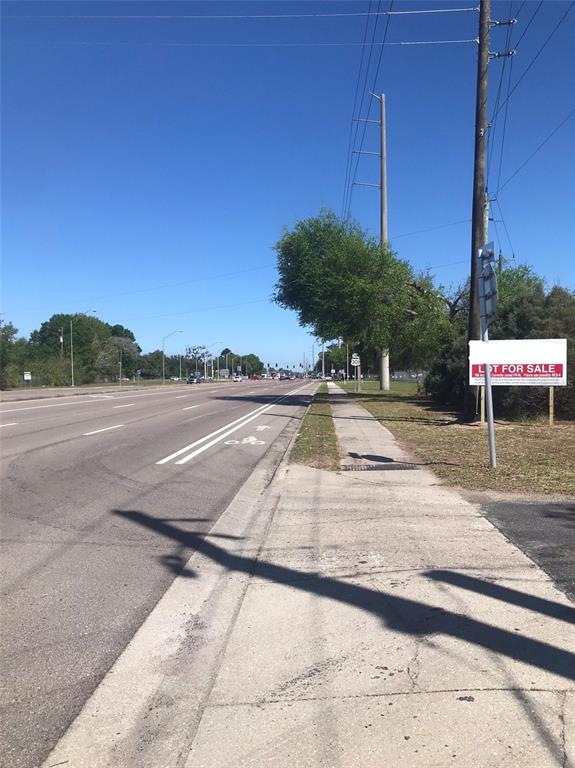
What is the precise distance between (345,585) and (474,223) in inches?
556

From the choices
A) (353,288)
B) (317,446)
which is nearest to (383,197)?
(353,288)

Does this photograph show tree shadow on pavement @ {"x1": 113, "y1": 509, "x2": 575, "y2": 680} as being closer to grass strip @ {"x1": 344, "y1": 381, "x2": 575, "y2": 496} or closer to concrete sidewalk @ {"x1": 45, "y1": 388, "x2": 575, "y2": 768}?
concrete sidewalk @ {"x1": 45, "y1": 388, "x2": 575, "y2": 768}

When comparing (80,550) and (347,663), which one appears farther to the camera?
(80,550)

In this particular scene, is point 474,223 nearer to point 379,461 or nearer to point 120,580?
point 379,461

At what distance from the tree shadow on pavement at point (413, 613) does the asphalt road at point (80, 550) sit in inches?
28.2

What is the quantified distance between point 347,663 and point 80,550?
3.37m

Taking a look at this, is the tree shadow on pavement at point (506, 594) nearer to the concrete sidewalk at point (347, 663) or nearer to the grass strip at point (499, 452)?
the concrete sidewalk at point (347, 663)

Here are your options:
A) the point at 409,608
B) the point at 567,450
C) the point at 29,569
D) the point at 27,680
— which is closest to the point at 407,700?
the point at 409,608

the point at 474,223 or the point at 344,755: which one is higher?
the point at 474,223

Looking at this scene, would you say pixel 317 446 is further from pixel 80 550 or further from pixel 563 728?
pixel 563 728

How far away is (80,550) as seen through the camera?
612 centimetres

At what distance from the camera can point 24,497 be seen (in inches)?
336

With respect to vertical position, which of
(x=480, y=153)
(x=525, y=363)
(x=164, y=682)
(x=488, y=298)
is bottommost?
(x=164, y=682)

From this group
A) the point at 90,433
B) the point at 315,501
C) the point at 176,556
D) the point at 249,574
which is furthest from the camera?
the point at 90,433
